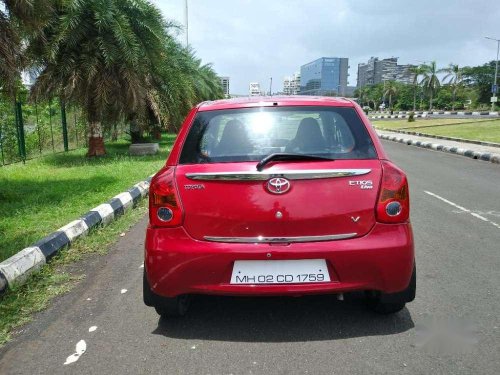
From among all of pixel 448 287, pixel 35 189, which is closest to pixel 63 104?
pixel 35 189

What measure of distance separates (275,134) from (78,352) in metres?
1.92

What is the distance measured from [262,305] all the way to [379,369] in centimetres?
112

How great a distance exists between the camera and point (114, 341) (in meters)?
3.09

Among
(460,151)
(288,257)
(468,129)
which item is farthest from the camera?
(468,129)

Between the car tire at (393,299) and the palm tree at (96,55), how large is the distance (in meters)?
10.9

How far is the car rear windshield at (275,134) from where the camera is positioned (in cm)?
320

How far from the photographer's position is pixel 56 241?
16.3 feet

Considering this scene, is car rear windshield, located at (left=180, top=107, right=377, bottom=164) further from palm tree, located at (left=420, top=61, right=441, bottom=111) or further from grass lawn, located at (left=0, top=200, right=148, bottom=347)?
palm tree, located at (left=420, top=61, right=441, bottom=111)

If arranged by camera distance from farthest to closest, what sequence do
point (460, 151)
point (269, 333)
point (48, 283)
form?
point (460, 151)
point (48, 283)
point (269, 333)

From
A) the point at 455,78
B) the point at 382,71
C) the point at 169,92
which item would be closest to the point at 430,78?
the point at 455,78

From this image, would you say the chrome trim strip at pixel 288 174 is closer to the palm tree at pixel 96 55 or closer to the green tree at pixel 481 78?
the palm tree at pixel 96 55

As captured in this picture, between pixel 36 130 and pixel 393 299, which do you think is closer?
pixel 393 299

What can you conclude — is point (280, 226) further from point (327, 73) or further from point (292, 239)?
point (327, 73)

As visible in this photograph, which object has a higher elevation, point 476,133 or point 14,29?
point 14,29
